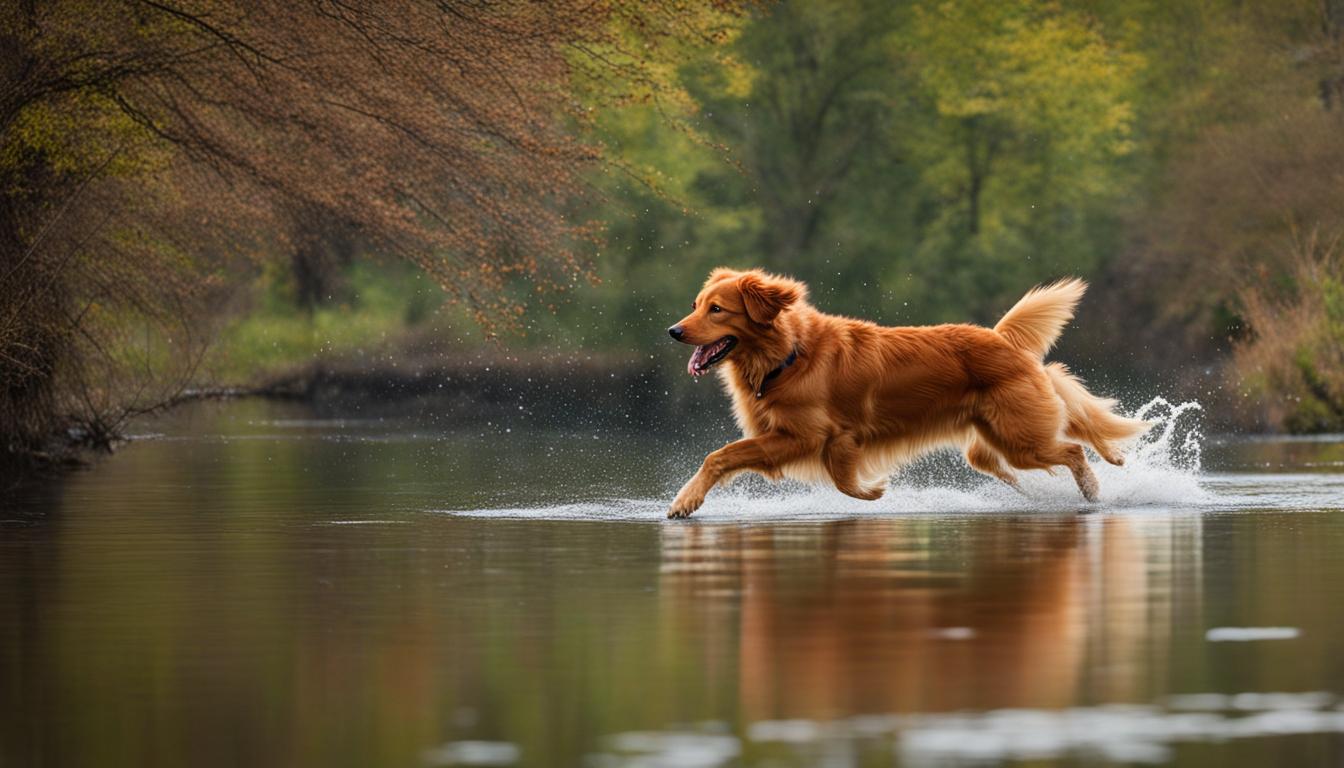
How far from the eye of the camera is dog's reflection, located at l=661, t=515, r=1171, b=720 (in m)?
7.43

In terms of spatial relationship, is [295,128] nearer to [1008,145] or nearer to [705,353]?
[705,353]

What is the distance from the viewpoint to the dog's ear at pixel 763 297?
586 inches

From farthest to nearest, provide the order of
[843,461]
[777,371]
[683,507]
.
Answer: [843,461] < [777,371] < [683,507]

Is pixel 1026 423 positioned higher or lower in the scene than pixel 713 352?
lower

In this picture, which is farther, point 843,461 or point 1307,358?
point 1307,358

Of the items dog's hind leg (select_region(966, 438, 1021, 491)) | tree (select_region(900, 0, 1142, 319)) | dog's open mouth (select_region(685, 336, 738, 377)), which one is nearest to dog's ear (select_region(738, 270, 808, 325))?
dog's open mouth (select_region(685, 336, 738, 377))

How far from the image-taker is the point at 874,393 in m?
15.4

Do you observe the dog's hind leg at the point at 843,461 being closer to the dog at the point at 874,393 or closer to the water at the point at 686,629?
the dog at the point at 874,393

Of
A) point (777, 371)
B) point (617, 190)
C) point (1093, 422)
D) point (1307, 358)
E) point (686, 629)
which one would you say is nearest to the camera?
point (686, 629)

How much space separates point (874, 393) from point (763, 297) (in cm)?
115

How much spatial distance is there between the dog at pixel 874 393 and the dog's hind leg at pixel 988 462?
0.03 feet

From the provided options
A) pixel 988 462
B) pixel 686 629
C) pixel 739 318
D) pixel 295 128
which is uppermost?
pixel 295 128

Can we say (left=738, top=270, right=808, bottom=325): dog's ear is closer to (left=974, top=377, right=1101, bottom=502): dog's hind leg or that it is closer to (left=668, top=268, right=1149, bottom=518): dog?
(left=668, top=268, right=1149, bottom=518): dog

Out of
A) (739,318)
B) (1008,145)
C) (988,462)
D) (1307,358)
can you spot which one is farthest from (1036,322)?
(1008,145)
